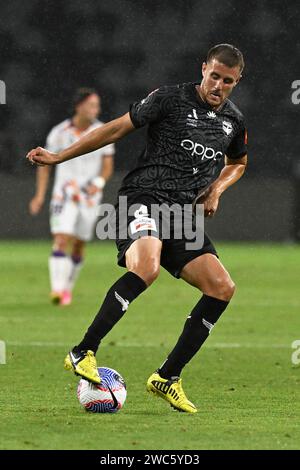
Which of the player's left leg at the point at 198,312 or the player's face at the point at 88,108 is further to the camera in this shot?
the player's face at the point at 88,108

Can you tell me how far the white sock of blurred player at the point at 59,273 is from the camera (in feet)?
40.5

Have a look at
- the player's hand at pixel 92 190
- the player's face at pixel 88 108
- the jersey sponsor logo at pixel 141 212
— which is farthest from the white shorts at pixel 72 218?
the jersey sponsor logo at pixel 141 212

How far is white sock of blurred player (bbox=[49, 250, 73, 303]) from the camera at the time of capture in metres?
12.3

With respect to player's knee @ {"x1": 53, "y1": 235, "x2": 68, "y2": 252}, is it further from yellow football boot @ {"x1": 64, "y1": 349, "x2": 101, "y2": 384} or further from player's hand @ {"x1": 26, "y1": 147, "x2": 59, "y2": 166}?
yellow football boot @ {"x1": 64, "y1": 349, "x2": 101, "y2": 384}

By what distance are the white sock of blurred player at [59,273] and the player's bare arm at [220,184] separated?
5.49m

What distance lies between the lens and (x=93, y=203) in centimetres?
1330

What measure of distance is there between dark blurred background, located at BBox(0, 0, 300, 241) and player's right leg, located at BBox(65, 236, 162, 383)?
15166 mm

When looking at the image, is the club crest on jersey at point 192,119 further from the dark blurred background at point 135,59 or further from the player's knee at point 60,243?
the dark blurred background at point 135,59

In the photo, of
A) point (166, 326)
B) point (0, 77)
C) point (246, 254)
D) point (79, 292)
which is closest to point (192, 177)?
point (166, 326)

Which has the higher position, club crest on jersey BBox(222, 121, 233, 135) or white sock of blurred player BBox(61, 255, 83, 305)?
club crest on jersey BBox(222, 121, 233, 135)

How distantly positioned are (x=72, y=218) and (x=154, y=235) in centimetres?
658

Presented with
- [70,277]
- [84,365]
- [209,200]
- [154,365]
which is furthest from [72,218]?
[84,365]

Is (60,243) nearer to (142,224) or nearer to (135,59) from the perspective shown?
(142,224)

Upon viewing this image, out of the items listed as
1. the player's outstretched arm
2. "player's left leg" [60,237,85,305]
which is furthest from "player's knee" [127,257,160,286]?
"player's left leg" [60,237,85,305]
